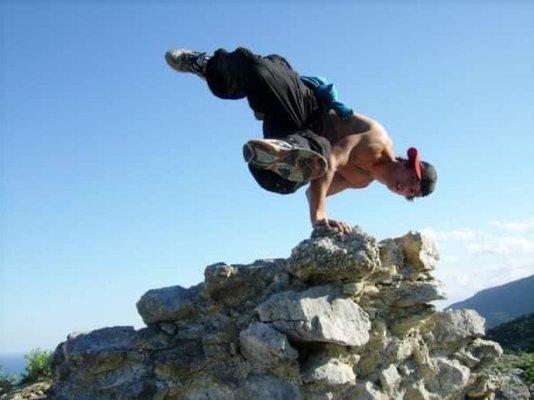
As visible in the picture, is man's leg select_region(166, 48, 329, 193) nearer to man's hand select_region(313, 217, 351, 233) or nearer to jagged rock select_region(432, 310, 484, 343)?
man's hand select_region(313, 217, 351, 233)

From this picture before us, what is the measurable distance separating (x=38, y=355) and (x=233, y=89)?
5.19m

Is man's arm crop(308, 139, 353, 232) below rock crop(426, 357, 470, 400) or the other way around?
the other way around

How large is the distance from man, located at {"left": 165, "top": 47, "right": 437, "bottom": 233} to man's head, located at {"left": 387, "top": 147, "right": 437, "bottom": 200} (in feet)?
0.04

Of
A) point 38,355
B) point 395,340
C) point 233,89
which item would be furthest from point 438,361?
point 38,355

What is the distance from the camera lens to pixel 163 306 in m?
5.10

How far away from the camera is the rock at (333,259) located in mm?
5133

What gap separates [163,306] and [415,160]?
136 inches

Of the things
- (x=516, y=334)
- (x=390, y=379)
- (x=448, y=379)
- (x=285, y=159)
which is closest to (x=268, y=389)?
(x=390, y=379)

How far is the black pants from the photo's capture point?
596 centimetres

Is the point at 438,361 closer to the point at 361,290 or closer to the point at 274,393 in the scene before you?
the point at 361,290

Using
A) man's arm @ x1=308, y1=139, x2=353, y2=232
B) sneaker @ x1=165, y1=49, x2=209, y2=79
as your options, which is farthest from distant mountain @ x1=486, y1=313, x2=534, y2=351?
sneaker @ x1=165, y1=49, x2=209, y2=79

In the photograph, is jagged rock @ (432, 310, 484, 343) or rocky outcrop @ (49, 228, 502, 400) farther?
jagged rock @ (432, 310, 484, 343)

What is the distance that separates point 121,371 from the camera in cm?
471

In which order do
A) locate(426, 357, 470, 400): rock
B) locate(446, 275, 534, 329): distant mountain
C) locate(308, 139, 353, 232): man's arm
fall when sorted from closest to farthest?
locate(426, 357, 470, 400): rock, locate(308, 139, 353, 232): man's arm, locate(446, 275, 534, 329): distant mountain
